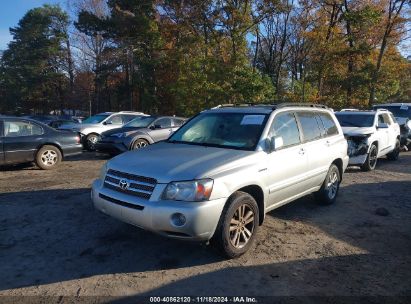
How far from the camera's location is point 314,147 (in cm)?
618

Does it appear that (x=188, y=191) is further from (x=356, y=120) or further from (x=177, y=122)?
(x=177, y=122)

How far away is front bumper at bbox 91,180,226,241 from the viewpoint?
4055 mm

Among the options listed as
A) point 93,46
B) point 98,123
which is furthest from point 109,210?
point 93,46

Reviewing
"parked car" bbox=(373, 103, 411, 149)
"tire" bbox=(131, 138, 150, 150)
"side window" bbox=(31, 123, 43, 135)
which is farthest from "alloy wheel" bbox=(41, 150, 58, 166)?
"parked car" bbox=(373, 103, 411, 149)

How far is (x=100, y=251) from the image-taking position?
4.70 metres

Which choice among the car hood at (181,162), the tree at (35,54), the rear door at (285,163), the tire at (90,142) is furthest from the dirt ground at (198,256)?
the tree at (35,54)

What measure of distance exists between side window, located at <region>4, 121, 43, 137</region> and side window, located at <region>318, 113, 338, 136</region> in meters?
7.36

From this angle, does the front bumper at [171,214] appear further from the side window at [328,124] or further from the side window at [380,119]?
the side window at [380,119]

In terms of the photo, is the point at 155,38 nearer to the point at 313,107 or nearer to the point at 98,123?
the point at 98,123

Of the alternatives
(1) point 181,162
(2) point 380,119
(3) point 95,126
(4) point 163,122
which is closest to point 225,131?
(1) point 181,162

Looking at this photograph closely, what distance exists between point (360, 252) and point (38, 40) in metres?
49.3

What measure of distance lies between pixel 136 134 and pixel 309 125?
7.28 metres

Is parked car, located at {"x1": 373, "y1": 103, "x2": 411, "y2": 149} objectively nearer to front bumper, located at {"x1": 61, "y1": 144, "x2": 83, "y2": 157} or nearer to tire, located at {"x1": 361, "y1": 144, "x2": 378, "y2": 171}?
tire, located at {"x1": 361, "y1": 144, "x2": 378, "y2": 171}

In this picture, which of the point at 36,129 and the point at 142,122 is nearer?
the point at 36,129
